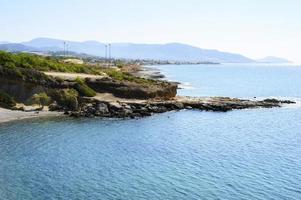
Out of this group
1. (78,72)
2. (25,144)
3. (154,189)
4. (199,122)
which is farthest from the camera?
(78,72)

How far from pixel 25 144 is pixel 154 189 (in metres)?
23.3

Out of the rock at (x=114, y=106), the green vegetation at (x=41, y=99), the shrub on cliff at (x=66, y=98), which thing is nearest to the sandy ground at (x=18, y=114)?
the green vegetation at (x=41, y=99)

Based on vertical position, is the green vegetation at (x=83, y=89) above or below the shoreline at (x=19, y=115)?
above

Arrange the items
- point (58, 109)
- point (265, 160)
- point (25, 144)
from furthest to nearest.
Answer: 1. point (58, 109)
2. point (25, 144)
3. point (265, 160)

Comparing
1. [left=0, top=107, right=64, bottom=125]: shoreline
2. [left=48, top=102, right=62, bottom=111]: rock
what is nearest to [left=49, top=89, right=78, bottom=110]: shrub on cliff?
[left=48, top=102, right=62, bottom=111]: rock

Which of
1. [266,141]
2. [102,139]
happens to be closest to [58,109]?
[102,139]

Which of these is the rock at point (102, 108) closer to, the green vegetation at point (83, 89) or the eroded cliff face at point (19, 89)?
the green vegetation at point (83, 89)

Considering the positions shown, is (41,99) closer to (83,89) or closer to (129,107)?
(83,89)

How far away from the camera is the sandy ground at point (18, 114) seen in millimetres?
72419

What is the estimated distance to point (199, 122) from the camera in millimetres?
75625

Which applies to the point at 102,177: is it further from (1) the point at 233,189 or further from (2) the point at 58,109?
(2) the point at 58,109

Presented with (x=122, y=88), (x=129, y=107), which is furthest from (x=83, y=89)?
(x=129, y=107)

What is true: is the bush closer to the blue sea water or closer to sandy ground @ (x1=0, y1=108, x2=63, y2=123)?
sandy ground @ (x1=0, y1=108, x2=63, y2=123)

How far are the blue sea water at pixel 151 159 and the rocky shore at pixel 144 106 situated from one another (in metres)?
4.14
